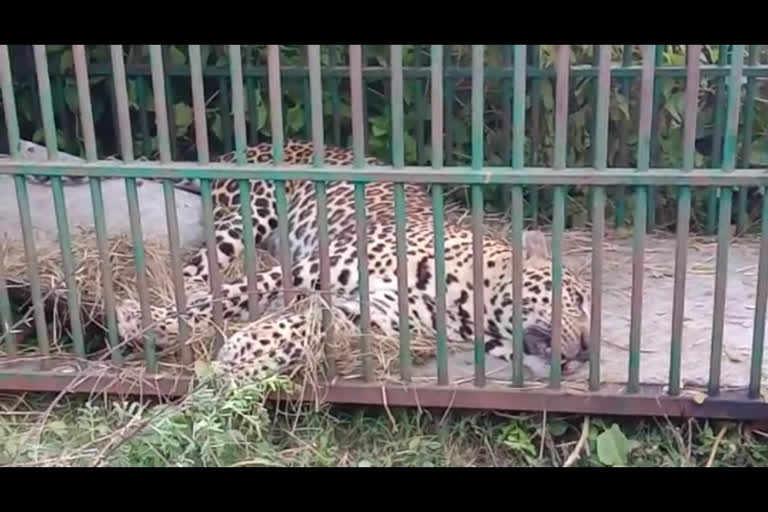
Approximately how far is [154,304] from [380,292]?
90cm

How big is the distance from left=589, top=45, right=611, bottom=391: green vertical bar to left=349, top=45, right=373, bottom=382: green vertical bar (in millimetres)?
757

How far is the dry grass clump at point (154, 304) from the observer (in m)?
4.05

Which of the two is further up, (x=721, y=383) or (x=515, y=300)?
(x=515, y=300)

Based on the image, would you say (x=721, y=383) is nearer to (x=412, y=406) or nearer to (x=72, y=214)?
(x=412, y=406)

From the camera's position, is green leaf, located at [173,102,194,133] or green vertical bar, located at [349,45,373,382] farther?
green leaf, located at [173,102,194,133]

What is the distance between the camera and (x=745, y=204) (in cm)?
573

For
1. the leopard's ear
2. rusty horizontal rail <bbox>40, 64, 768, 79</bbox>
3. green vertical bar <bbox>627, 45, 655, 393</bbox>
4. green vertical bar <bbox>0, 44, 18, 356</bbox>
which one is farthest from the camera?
rusty horizontal rail <bbox>40, 64, 768, 79</bbox>

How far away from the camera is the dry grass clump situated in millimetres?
4051

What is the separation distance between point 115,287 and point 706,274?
259 centimetres

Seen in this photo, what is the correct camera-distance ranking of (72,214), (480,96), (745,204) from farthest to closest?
(745,204), (72,214), (480,96)

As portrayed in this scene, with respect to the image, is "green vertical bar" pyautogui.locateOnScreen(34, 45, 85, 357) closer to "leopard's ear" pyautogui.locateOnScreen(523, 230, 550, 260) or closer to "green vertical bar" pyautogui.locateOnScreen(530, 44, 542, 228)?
"leopard's ear" pyautogui.locateOnScreen(523, 230, 550, 260)

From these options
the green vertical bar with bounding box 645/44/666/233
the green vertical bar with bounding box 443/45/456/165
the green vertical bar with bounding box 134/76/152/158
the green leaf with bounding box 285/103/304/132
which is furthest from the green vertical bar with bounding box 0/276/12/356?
the green vertical bar with bounding box 645/44/666/233

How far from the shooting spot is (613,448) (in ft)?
13.0
